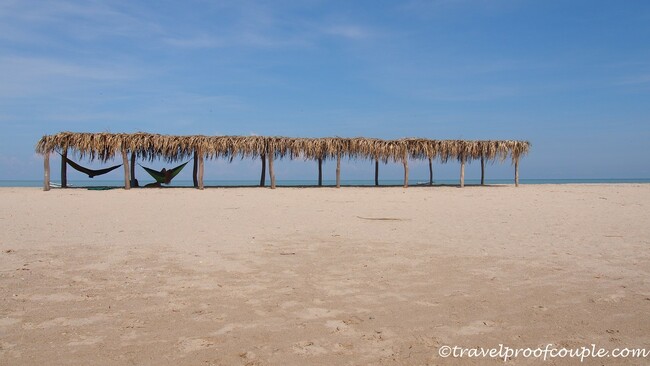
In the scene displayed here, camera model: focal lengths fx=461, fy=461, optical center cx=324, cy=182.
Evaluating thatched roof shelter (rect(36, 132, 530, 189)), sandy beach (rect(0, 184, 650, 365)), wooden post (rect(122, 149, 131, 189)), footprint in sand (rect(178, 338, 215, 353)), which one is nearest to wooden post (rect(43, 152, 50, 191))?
thatched roof shelter (rect(36, 132, 530, 189))

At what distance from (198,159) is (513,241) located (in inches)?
575

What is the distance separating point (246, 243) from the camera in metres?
5.86

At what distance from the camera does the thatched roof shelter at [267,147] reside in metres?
17.2

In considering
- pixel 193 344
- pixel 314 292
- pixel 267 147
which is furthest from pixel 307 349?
pixel 267 147

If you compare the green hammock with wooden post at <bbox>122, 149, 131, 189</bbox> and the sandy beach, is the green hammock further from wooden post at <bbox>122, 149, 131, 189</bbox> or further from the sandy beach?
the sandy beach

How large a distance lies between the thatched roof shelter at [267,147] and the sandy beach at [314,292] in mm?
10955

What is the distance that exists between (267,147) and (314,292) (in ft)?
50.6

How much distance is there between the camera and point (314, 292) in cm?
370

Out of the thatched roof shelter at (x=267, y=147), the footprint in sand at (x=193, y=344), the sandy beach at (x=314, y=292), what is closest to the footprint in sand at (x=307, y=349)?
the sandy beach at (x=314, y=292)

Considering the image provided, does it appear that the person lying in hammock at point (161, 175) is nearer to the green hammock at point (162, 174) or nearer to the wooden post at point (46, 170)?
the green hammock at point (162, 174)

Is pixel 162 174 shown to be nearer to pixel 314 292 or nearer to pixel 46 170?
pixel 46 170

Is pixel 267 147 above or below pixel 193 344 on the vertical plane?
above

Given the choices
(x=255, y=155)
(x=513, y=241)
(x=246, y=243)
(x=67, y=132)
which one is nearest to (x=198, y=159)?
(x=255, y=155)

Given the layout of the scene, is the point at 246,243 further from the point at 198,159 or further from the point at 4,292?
the point at 198,159
